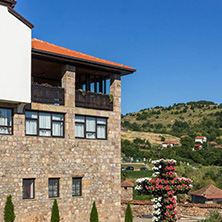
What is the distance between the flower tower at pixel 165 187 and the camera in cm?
2116

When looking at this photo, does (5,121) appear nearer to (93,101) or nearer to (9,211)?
(9,211)

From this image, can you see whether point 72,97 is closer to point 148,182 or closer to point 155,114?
point 148,182

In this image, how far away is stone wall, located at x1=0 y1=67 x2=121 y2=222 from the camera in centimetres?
2183

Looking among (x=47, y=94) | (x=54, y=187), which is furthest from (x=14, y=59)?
(x=54, y=187)

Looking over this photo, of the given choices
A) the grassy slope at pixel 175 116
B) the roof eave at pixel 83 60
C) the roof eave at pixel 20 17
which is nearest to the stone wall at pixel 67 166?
the roof eave at pixel 83 60

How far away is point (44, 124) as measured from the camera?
918 inches

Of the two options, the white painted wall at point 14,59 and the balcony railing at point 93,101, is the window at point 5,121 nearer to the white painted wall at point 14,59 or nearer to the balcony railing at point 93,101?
the white painted wall at point 14,59

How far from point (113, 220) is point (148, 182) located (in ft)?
18.5

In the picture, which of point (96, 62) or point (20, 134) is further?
point (96, 62)

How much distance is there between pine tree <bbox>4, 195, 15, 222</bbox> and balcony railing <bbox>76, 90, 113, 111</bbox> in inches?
270

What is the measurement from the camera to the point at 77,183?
24453 millimetres

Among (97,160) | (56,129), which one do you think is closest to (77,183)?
(97,160)

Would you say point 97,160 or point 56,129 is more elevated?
point 56,129

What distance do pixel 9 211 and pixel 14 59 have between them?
25.2 feet
